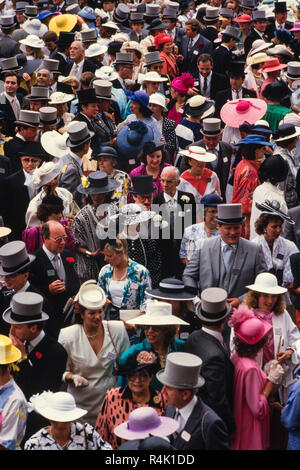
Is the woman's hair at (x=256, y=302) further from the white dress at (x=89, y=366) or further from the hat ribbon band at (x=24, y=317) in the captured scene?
the hat ribbon band at (x=24, y=317)

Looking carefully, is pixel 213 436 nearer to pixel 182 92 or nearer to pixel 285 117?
pixel 285 117

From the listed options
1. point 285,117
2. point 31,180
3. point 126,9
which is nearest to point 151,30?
point 126,9

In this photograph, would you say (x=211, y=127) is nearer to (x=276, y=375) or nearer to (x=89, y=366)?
(x=89, y=366)

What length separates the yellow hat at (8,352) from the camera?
17.4ft

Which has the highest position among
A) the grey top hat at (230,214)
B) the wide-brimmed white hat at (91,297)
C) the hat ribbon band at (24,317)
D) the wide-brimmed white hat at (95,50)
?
the grey top hat at (230,214)

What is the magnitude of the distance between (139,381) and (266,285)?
137cm

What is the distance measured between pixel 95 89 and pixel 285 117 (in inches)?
89.6

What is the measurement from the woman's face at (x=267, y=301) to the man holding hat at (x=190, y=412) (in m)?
1.22

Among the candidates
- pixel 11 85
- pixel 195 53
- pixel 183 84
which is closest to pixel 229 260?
pixel 183 84

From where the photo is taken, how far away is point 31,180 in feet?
26.8

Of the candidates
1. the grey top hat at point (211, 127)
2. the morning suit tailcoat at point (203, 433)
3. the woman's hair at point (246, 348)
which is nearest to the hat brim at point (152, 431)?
the morning suit tailcoat at point (203, 433)

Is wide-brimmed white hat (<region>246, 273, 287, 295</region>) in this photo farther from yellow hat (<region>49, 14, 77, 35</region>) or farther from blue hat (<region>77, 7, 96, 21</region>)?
blue hat (<region>77, 7, 96, 21</region>)

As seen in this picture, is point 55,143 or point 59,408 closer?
point 59,408

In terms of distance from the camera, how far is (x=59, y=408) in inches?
199
